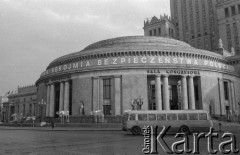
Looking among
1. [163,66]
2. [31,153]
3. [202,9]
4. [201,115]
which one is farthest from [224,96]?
[202,9]

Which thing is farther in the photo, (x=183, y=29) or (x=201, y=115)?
(x=183, y=29)

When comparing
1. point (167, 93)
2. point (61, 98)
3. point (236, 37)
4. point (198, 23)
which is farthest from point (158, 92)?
point (198, 23)

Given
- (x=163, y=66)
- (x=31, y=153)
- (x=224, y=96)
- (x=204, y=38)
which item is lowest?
(x=31, y=153)

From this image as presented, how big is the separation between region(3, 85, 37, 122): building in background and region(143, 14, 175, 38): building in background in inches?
2213

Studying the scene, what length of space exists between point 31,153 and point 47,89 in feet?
169

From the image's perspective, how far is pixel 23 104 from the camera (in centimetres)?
10331

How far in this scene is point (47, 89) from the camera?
204 ft

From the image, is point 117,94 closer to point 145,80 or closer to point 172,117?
point 145,80

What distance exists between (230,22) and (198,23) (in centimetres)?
1951

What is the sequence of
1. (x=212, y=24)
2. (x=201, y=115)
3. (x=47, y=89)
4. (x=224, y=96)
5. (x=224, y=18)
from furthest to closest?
(x=212, y=24), (x=224, y=18), (x=47, y=89), (x=224, y=96), (x=201, y=115)

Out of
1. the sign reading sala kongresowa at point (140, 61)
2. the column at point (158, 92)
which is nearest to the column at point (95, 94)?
the sign reading sala kongresowa at point (140, 61)

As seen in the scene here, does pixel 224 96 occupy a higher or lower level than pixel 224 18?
lower

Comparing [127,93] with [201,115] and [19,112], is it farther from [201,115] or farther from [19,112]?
[19,112]

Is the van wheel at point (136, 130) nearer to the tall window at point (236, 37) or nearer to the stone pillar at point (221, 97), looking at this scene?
the stone pillar at point (221, 97)
